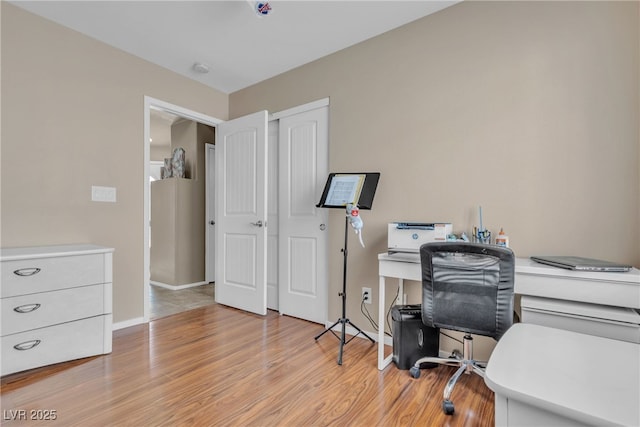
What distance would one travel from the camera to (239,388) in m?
1.76

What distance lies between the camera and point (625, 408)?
0.49 meters

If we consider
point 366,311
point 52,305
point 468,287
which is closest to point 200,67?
point 52,305

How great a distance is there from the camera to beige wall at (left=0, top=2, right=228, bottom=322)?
7.14 feet

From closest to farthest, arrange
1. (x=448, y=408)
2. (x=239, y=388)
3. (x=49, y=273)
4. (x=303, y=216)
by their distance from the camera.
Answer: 1. (x=448, y=408)
2. (x=239, y=388)
3. (x=49, y=273)
4. (x=303, y=216)

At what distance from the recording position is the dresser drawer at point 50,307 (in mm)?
1832

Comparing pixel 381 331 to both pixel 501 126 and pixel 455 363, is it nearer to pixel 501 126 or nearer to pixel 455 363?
pixel 455 363

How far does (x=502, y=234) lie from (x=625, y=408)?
4.93ft

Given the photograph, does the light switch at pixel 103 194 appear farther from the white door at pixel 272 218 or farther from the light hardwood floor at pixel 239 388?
the white door at pixel 272 218

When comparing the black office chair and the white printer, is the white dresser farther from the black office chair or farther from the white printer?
the black office chair

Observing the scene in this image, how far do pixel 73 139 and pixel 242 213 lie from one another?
60.9 inches

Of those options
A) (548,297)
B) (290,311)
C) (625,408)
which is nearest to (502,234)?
(548,297)

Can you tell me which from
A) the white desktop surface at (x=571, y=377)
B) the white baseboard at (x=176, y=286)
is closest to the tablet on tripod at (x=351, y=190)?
the white desktop surface at (x=571, y=377)

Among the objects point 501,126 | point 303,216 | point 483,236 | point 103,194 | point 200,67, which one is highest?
point 200,67

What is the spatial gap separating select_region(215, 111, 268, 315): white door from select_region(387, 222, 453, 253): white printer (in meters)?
1.37
